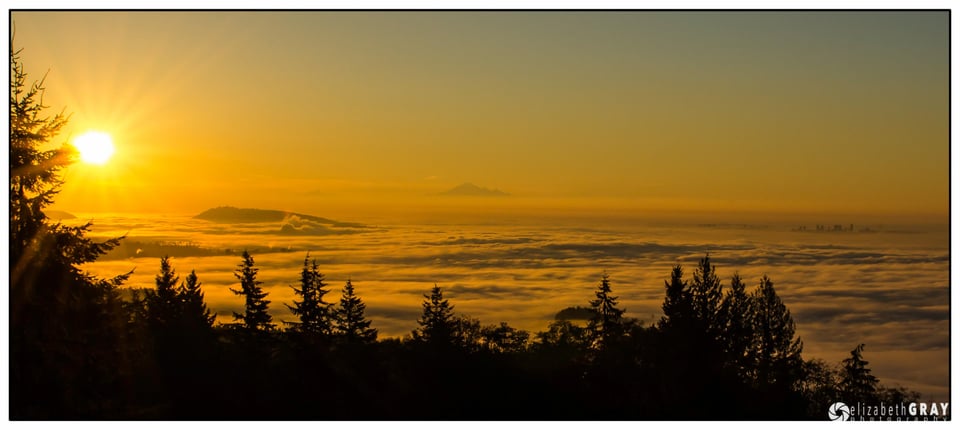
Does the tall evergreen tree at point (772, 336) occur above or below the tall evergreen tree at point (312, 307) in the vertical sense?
below

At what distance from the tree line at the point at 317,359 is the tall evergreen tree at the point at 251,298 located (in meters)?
0.16

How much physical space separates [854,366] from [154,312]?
171 feet

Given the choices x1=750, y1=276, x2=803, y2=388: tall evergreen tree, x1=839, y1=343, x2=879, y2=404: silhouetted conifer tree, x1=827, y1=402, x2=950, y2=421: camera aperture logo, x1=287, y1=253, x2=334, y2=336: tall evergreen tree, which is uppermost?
x1=287, y1=253, x2=334, y2=336: tall evergreen tree

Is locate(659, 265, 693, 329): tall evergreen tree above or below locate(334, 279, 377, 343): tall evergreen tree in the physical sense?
above

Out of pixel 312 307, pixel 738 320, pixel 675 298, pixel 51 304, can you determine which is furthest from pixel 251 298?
pixel 51 304

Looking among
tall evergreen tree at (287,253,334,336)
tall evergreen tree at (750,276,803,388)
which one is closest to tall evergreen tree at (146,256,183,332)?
tall evergreen tree at (287,253,334,336)

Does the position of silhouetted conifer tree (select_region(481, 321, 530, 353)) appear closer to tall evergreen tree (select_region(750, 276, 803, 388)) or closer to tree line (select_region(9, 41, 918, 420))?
tree line (select_region(9, 41, 918, 420))

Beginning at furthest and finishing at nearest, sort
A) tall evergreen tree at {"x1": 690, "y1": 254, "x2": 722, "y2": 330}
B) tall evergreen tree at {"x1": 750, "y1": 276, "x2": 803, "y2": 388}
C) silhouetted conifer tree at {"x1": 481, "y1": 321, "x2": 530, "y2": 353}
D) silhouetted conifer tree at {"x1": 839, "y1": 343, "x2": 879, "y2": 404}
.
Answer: silhouetted conifer tree at {"x1": 481, "y1": 321, "x2": 530, "y2": 353}
tall evergreen tree at {"x1": 750, "y1": 276, "x2": 803, "y2": 388}
silhouetted conifer tree at {"x1": 839, "y1": 343, "x2": 879, "y2": 404}
tall evergreen tree at {"x1": 690, "y1": 254, "x2": 722, "y2": 330}

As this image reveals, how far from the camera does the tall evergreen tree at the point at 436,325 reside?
40469mm

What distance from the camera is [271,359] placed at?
33219mm

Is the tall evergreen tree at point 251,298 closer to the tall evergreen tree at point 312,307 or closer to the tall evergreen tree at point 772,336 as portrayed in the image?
the tall evergreen tree at point 312,307

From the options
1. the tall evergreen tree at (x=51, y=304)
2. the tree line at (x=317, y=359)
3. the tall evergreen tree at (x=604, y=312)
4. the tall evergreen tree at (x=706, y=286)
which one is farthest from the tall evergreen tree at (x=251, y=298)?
the tall evergreen tree at (x=51, y=304)

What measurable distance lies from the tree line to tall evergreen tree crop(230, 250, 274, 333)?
0.16 meters

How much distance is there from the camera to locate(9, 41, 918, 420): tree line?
53.9 feet
